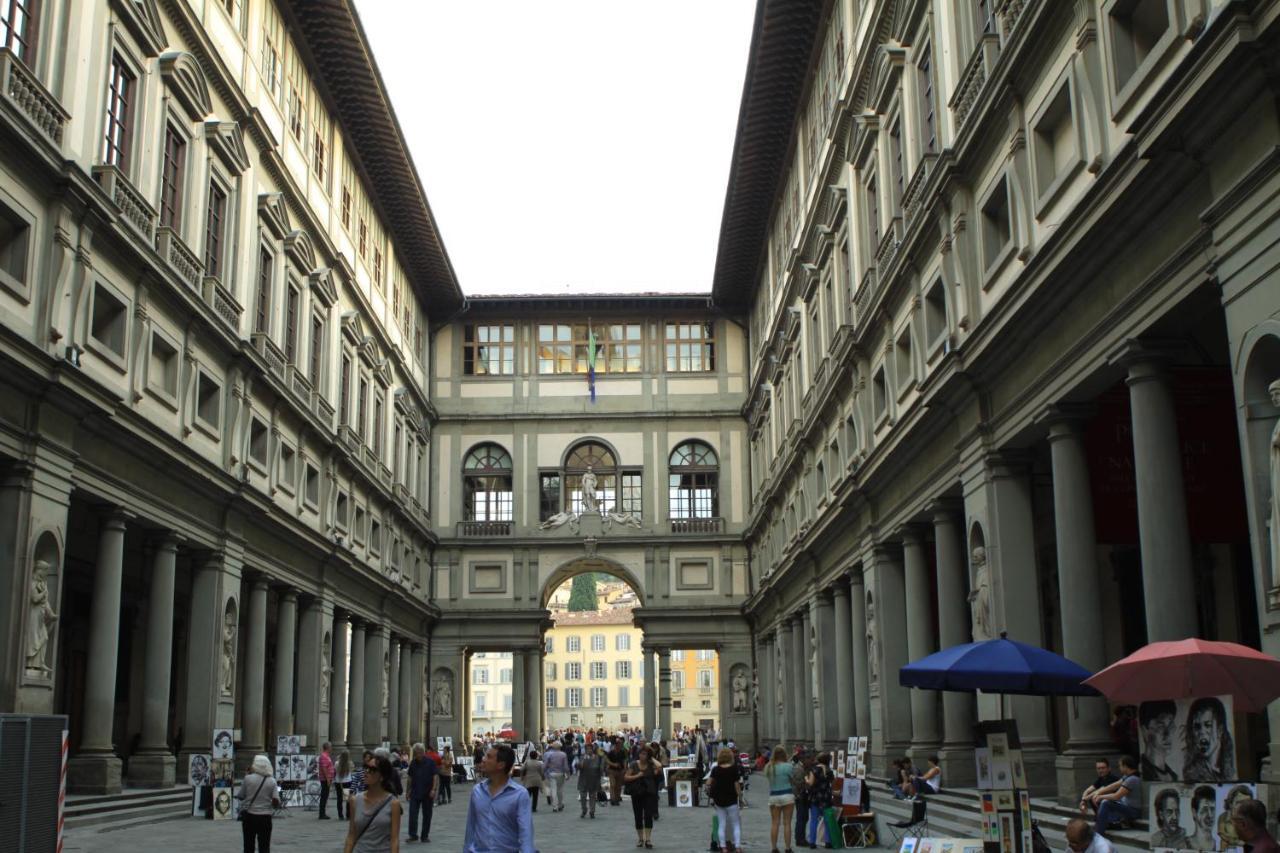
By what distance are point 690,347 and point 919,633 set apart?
116 ft

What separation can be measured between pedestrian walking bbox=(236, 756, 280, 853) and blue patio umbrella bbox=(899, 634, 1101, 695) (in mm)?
7210

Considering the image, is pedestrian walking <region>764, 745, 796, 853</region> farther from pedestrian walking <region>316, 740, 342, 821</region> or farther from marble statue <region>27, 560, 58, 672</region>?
pedestrian walking <region>316, 740, 342, 821</region>

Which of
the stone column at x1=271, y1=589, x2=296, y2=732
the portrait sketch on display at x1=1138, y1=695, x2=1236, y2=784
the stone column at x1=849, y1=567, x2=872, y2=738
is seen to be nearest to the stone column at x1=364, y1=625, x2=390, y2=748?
the stone column at x1=271, y1=589, x2=296, y2=732

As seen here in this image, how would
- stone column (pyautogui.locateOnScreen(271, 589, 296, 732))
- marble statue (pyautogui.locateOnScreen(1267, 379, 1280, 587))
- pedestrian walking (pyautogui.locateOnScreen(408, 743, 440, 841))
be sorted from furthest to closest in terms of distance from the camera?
stone column (pyautogui.locateOnScreen(271, 589, 296, 732)) → pedestrian walking (pyautogui.locateOnScreen(408, 743, 440, 841)) → marble statue (pyautogui.locateOnScreen(1267, 379, 1280, 587))

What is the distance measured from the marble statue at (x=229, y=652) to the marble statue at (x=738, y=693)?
30.8 metres

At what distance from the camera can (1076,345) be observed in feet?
59.8

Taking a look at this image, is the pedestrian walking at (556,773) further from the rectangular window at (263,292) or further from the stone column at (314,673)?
the rectangular window at (263,292)

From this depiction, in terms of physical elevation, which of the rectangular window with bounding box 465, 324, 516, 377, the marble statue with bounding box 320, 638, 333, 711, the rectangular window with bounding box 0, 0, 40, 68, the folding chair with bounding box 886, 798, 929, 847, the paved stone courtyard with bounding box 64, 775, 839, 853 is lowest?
the paved stone courtyard with bounding box 64, 775, 839, 853

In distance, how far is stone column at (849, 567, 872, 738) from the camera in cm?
3441

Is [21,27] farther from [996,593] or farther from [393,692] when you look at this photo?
[393,692]

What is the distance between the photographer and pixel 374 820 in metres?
9.96

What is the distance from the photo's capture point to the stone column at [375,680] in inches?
1961

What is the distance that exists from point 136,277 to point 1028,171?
53.0 feet

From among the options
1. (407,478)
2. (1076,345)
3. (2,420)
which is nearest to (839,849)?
(1076,345)
